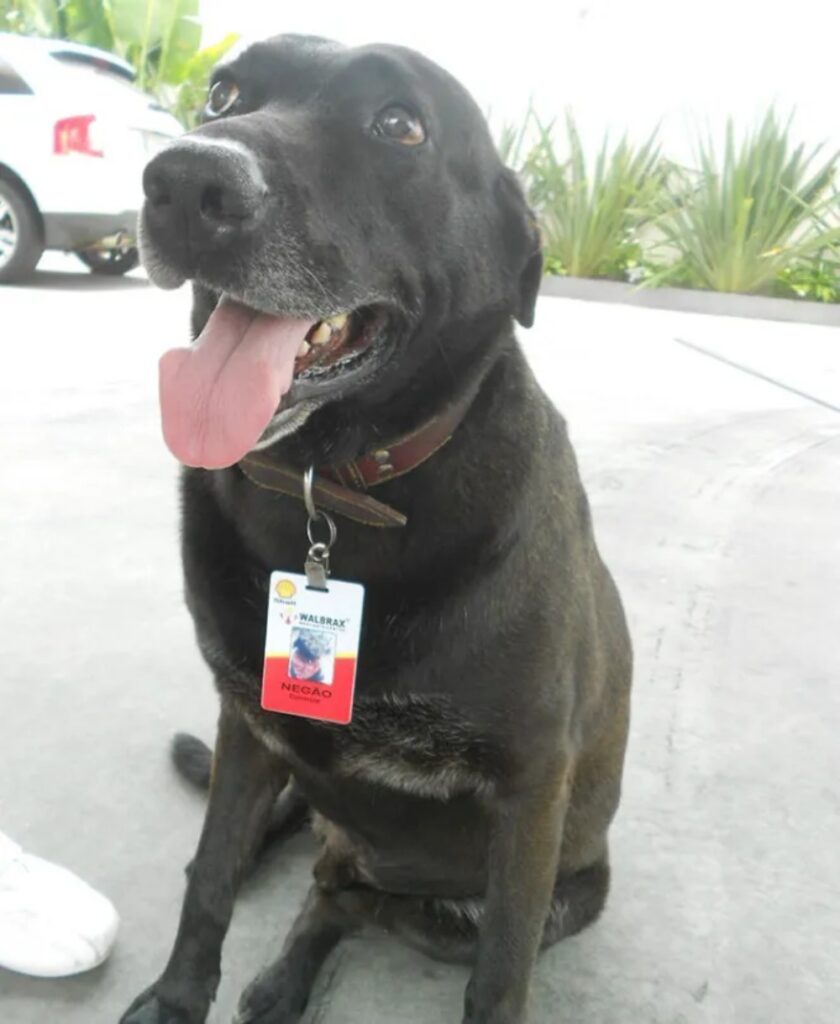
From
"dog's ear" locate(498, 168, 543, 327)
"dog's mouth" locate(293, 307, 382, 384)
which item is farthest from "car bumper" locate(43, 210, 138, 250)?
"dog's mouth" locate(293, 307, 382, 384)

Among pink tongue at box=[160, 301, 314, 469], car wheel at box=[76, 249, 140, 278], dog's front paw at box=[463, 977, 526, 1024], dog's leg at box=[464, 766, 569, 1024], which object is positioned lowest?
car wheel at box=[76, 249, 140, 278]

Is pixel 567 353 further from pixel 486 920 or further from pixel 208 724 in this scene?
pixel 486 920

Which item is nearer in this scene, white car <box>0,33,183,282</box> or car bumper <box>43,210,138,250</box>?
white car <box>0,33,183,282</box>

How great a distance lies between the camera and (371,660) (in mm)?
1108

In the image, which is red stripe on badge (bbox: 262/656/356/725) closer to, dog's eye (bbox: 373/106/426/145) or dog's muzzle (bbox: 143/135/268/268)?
dog's muzzle (bbox: 143/135/268/268)

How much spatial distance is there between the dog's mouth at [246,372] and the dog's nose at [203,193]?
120mm

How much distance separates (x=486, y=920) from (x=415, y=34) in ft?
30.8

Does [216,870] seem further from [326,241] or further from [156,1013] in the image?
[326,241]

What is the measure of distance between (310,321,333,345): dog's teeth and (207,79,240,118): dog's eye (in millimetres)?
333

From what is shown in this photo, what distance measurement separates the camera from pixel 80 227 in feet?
20.2

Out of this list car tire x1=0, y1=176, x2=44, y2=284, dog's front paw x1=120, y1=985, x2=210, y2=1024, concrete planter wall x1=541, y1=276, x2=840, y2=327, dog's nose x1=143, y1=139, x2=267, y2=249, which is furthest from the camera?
concrete planter wall x1=541, y1=276, x2=840, y2=327

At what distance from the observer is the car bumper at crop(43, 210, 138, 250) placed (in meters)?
6.12

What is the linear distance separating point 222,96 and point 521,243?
0.41m

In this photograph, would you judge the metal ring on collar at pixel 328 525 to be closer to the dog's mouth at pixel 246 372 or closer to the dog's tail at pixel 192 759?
the dog's mouth at pixel 246 372
